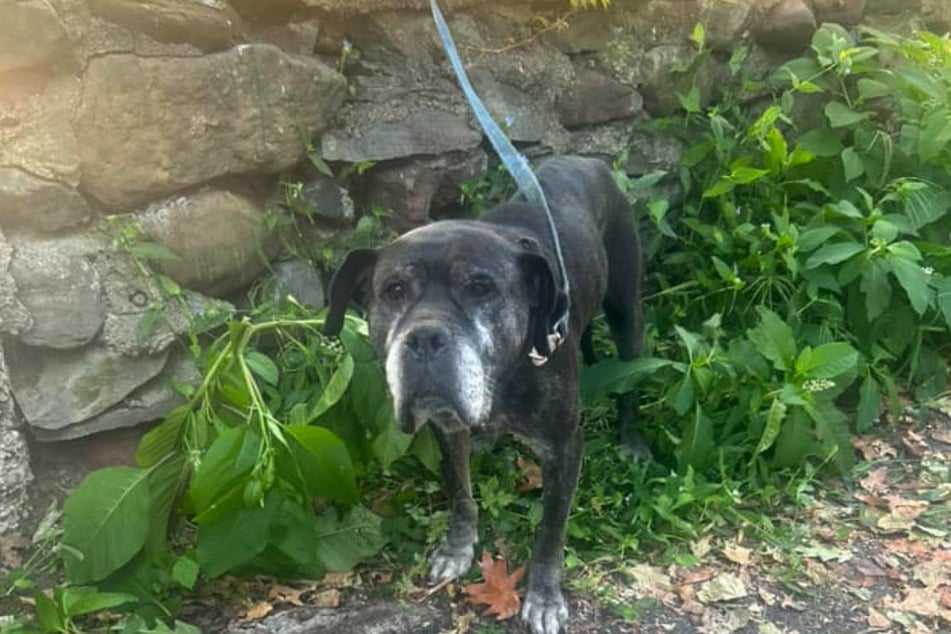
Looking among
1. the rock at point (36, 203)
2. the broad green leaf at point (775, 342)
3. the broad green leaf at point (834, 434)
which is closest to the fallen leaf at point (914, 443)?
the broad green leaf at point (834, 434)

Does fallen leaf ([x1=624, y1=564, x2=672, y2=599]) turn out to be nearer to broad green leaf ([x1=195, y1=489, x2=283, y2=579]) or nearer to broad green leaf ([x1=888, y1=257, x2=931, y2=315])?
broad green leaf ([x1=195, y1=489, x2=283, y2=579])

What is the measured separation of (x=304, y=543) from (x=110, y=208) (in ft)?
4.33

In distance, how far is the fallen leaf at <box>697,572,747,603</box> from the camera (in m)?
3.57

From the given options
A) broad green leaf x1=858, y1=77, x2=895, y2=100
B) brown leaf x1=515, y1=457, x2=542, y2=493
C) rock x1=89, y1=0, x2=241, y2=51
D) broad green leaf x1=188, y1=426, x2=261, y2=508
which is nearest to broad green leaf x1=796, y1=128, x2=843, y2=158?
broad green leaf x1=858, y1=77, x2=895, y2=100

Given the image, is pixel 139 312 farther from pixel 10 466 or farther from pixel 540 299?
pixel 540 299

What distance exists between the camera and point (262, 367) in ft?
11.6

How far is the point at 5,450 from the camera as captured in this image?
344 centimetres

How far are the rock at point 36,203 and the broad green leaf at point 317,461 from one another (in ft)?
3.52

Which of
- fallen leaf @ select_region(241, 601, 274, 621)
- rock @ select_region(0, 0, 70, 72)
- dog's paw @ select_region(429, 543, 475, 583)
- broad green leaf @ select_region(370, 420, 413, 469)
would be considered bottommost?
fallen leaf @ select_region(241, 601, 274, 621)

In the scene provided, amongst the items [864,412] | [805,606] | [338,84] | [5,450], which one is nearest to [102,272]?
[5,450]

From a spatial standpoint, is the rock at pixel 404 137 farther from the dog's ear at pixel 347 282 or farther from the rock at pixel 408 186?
the dog's ear at pixel 347 282

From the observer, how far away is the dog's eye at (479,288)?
3.01m

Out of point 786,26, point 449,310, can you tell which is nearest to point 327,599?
point 449,310

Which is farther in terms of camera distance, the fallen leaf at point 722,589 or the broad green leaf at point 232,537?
the fallen leaf at point 722,589
